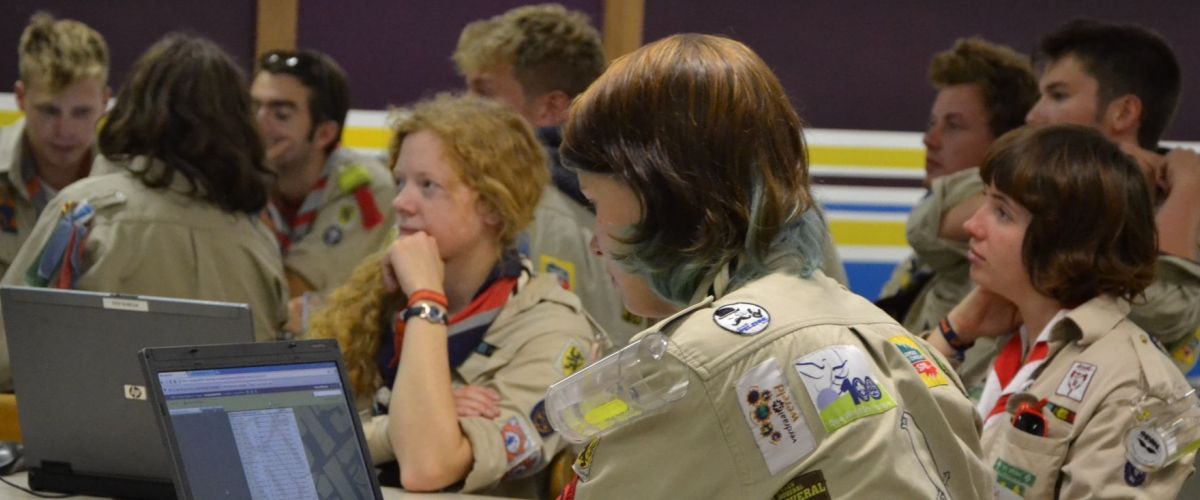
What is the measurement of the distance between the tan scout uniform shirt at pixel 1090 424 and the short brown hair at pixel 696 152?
1.19 metres

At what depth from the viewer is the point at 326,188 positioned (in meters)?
4.40

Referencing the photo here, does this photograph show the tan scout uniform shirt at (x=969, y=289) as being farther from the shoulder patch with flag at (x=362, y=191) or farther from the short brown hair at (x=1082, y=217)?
the shoulder patch with flag at (x=362, y=191)

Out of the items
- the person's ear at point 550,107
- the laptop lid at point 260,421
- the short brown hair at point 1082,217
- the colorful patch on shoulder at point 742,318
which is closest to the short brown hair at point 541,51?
the person's ear at point 550,107

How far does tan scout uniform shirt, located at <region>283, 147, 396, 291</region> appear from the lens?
423 centimetres

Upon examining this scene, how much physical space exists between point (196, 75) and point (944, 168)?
2095mm

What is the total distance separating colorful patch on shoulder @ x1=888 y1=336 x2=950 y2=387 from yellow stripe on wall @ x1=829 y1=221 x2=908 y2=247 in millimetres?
3379

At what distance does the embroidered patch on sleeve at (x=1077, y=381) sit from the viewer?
261 centimetres

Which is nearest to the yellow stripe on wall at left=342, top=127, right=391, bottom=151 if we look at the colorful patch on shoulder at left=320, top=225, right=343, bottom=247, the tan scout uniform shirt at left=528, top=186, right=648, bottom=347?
the colorful patch on shoulder at left=320, top=225, right=343, bottom=247

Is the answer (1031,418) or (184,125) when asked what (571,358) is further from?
(184,125)

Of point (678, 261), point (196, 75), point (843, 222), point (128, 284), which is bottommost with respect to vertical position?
point (843, 222)

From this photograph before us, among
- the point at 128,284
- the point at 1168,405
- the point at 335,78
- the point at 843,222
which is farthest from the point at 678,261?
the point at 843,222

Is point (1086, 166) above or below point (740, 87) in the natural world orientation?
below

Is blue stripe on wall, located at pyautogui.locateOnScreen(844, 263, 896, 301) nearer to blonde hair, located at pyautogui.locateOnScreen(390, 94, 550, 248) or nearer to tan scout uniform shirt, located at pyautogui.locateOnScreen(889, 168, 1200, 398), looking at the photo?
tan scout uniform shirt, located at pyautogui.locateOnScreen(889, 168, 1200, 398)

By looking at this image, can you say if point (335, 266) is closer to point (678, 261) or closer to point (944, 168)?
point (944, 168)
